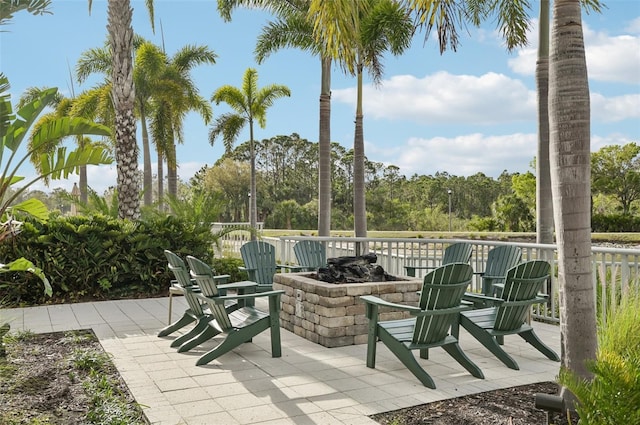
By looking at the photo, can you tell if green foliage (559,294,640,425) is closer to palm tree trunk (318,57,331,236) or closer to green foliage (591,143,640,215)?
palm tree trunk (318,57,331,236)

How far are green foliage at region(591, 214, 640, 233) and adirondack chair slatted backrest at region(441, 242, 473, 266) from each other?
104 ft

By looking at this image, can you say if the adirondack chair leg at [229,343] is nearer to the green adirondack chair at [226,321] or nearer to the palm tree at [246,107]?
the green adirondack chair at [226,321]

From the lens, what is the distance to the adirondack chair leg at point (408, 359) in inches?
175

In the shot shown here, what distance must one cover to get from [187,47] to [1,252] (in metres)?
18.0

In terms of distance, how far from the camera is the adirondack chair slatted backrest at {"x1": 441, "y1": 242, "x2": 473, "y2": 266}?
736 cm

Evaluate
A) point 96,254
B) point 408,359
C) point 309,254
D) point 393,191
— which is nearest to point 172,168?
point 96,254

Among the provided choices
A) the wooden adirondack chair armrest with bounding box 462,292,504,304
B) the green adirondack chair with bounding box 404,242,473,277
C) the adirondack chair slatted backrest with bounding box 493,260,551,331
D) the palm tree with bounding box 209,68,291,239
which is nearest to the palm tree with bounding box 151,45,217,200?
the palm tree with bounding box 209,68,291,239

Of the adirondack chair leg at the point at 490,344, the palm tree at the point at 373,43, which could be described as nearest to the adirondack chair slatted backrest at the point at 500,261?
the adirondack chair leg at the point at 490,344

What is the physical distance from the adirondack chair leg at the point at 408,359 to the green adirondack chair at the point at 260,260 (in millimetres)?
2904

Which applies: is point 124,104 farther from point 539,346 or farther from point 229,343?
point 539,346

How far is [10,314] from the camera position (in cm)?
783

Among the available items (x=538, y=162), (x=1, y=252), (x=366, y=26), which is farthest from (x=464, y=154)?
(x=1, y=252)

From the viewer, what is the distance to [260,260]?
7570 mm

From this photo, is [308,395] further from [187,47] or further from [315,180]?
[315,180]
